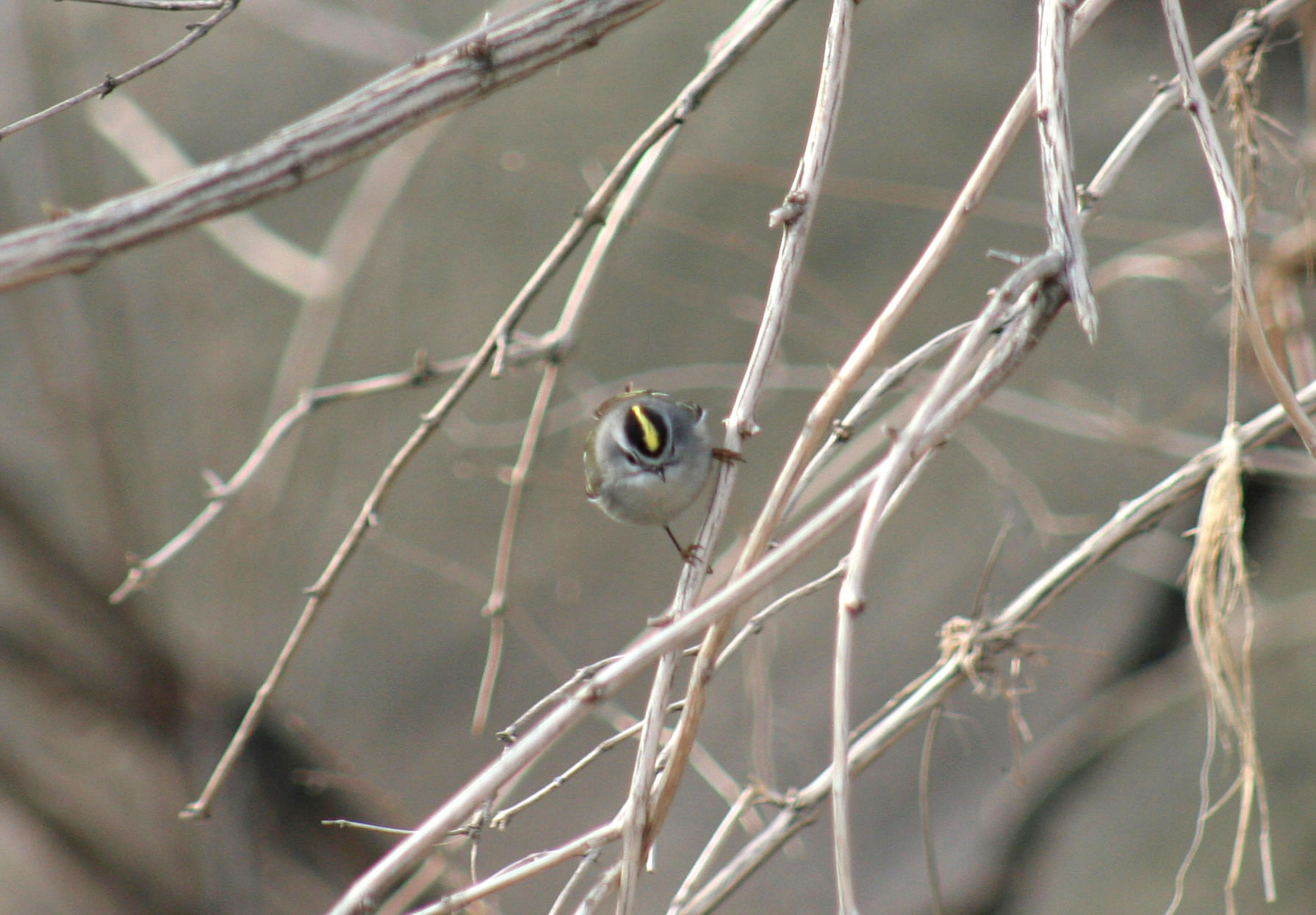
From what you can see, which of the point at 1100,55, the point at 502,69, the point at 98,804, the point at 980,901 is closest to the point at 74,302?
the point at 98,804

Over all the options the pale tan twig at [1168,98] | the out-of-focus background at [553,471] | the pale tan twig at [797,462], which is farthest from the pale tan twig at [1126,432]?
the pale tan twig at [797,462]

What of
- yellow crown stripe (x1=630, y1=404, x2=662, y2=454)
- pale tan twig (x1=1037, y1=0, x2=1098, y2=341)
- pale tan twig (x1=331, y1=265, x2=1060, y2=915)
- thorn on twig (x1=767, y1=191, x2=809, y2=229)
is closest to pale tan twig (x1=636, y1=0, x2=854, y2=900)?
thorn on twig (x1=767, y1=191, x2=809, y2=229)

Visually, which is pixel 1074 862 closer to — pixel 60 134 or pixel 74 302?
pixel 74 302

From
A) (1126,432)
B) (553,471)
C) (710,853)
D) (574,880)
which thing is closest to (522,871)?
(574,880)

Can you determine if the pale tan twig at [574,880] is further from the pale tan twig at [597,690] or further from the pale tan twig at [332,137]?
the pale tan twig at [332,137]

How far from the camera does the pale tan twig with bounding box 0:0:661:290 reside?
0.87 m

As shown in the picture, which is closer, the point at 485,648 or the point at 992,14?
the point at 992,14

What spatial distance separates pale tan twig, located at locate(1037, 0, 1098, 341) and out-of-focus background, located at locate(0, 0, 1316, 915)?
2.18m

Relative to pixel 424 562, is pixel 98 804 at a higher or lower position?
lower

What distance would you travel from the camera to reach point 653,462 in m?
2.18

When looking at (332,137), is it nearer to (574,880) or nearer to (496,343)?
(496,343)

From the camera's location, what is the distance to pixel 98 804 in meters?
4.58

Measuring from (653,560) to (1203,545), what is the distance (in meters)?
2.71

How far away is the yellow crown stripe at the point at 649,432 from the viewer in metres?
2.17
